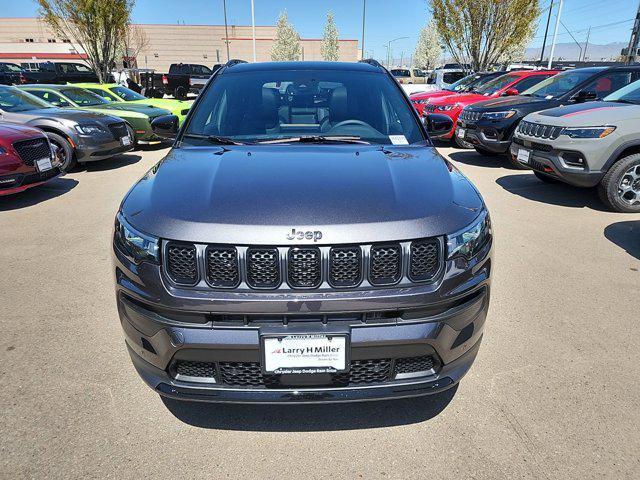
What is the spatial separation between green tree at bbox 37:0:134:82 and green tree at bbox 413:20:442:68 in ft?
173

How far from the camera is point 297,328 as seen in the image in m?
1.77

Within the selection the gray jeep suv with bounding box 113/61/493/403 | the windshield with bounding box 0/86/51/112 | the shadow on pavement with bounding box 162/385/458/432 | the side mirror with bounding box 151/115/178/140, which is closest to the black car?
the side mirror with bounding box 151/115/178/140

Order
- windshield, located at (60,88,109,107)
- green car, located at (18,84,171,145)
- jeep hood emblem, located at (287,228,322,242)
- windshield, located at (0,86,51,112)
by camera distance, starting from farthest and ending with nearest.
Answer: windshield, located at (60,88,109,107) < green car, located at (18,84,171,145) < windshield, located at (0,86,51,112) < jeep hood emblem, located at (287,228,322,242)

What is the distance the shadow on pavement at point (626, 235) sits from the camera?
184 inches

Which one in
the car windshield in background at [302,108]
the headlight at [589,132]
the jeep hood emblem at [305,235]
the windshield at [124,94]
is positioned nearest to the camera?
the jeep hood emblem at [305,235]

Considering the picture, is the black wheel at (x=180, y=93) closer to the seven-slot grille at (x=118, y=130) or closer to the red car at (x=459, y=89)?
the red car at (x=459, y=89)

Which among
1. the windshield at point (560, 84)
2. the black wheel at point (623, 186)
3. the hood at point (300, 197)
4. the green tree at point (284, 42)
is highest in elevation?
the green tree at point (284, 42)

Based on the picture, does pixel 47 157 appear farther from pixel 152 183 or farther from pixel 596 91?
pixel 596 91

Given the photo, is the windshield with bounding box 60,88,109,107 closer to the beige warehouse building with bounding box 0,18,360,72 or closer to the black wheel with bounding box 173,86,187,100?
the black wheel with bounding box 173,86,187,100

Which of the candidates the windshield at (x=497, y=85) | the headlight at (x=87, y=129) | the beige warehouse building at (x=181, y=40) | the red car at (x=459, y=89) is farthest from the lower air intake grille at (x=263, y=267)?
the beige warehouse building at (x=181, y=40)

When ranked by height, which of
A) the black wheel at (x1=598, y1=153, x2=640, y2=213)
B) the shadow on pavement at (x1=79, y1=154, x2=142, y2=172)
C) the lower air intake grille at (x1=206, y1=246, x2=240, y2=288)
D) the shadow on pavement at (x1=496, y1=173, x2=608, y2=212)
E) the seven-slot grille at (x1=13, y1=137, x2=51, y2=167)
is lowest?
the shadow on pavement at (x1=79, y1=154, x2=142, y2=172)

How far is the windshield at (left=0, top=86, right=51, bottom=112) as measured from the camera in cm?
842

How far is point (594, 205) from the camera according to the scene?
6.24 meters

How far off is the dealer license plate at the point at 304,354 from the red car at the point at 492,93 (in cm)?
996
